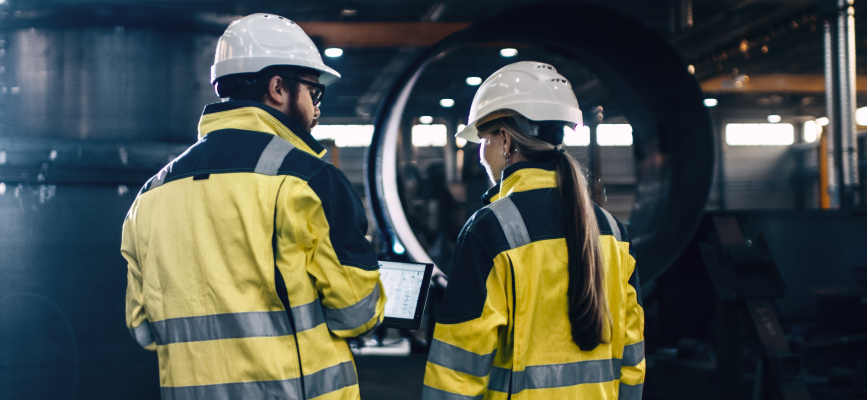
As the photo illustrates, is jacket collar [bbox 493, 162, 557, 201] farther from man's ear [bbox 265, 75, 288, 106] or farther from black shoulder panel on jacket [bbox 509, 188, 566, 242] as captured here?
man's ear [bbox 265, 75, 288, 106]

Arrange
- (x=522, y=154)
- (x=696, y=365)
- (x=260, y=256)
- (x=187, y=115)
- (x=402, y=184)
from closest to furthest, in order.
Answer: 1. (x=260, y=256)
2. (x=522, y=154)
3. (x=187, y=115)
4. (x=696, y=365)
5. (x=402, y=184)

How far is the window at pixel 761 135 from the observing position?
1648cm

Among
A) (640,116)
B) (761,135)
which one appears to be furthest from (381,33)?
(761,135)

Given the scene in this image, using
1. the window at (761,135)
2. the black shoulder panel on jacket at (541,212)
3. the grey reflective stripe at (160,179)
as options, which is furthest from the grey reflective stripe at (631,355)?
the window at (761,135)

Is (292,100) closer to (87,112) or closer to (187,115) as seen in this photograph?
(187,115)

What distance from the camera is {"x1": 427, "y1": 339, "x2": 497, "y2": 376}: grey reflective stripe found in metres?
1.26

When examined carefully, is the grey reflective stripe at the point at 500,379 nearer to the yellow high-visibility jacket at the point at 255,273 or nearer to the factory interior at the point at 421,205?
the yellow high-visibility jacket at the point at 255,273

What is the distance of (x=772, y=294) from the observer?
111 inches

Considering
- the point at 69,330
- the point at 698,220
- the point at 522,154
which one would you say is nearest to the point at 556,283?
the point at 522,154

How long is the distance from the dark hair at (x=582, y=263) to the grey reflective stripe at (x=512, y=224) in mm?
99

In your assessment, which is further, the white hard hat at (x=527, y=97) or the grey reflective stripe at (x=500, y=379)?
the white hard hat at (x=527, y=97)

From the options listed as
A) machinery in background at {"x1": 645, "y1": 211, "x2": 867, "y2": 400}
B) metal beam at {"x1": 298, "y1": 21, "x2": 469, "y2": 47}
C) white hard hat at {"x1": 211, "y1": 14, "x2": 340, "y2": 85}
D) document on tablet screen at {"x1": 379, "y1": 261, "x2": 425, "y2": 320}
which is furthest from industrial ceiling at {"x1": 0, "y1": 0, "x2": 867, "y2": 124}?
white hard hat at {"x1": 211, "y1": 14, "x2": 340, "y2": 85}

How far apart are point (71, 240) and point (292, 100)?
1.91 metres

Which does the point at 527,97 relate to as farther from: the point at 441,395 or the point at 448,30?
the point at 448,30
